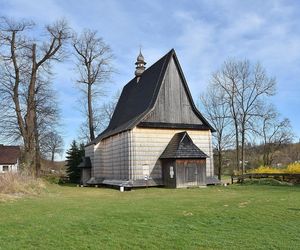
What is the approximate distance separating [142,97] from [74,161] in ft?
51.6

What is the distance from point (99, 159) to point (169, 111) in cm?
959

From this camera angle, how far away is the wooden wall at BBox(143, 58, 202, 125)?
27547 mm

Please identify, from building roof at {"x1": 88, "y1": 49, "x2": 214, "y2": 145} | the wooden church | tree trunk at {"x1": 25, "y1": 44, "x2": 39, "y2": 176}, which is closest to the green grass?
the wooden church

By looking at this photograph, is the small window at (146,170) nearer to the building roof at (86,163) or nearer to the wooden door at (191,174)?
the wooden door at (191,174)

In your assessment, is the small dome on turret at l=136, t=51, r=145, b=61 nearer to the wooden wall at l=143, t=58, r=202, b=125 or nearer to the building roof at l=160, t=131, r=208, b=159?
the wooden wall at l=143, t=58, r=202, b=125

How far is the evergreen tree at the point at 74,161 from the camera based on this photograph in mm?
42031

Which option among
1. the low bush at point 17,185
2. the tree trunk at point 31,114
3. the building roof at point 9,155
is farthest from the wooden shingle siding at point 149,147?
the building roof at point 9,155

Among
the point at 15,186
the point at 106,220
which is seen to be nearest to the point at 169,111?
the point at 15,186

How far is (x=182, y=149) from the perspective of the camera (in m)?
25.8

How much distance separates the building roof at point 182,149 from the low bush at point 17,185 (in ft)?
29.9

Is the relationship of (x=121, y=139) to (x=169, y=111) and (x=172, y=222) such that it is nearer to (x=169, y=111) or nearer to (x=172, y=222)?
(x=169, y=111)

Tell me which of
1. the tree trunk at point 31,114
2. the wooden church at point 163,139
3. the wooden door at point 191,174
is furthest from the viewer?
the tree trunk at point 31,114

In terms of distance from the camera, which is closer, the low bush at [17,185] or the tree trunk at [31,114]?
the low bush at [17,185]

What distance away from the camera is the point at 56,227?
893 cm
